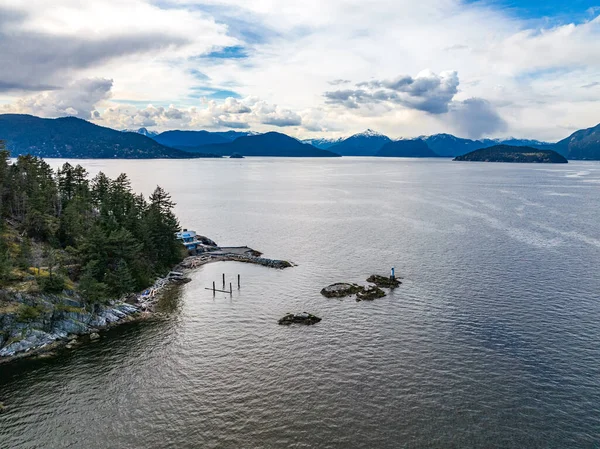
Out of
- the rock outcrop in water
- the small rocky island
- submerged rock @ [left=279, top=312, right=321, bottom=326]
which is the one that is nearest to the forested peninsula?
submerged rock @ [left=279, top=312, right=321, bottom=326]

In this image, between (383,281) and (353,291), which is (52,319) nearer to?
(353,291)

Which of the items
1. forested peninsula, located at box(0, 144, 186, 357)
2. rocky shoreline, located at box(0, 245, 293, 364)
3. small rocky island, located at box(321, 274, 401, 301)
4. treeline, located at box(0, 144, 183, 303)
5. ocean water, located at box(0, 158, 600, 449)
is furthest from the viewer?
small rocky island, located at box(321, 274, 401, 301)

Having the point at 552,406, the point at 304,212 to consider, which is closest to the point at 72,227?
the point at 552,406

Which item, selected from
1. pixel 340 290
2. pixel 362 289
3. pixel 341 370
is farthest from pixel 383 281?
pixel 341 370

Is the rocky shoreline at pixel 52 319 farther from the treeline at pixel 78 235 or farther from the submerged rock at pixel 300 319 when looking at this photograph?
the submerged rock at pixel 300 319

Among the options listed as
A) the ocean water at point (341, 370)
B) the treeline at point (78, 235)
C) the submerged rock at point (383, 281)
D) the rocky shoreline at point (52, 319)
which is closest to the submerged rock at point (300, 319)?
the ocean water at point (341, 370)

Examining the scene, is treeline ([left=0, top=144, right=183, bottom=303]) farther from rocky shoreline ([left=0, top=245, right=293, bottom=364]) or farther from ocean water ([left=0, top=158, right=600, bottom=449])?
ocean water ([left=0, top=158, right=600, bottom=449])
